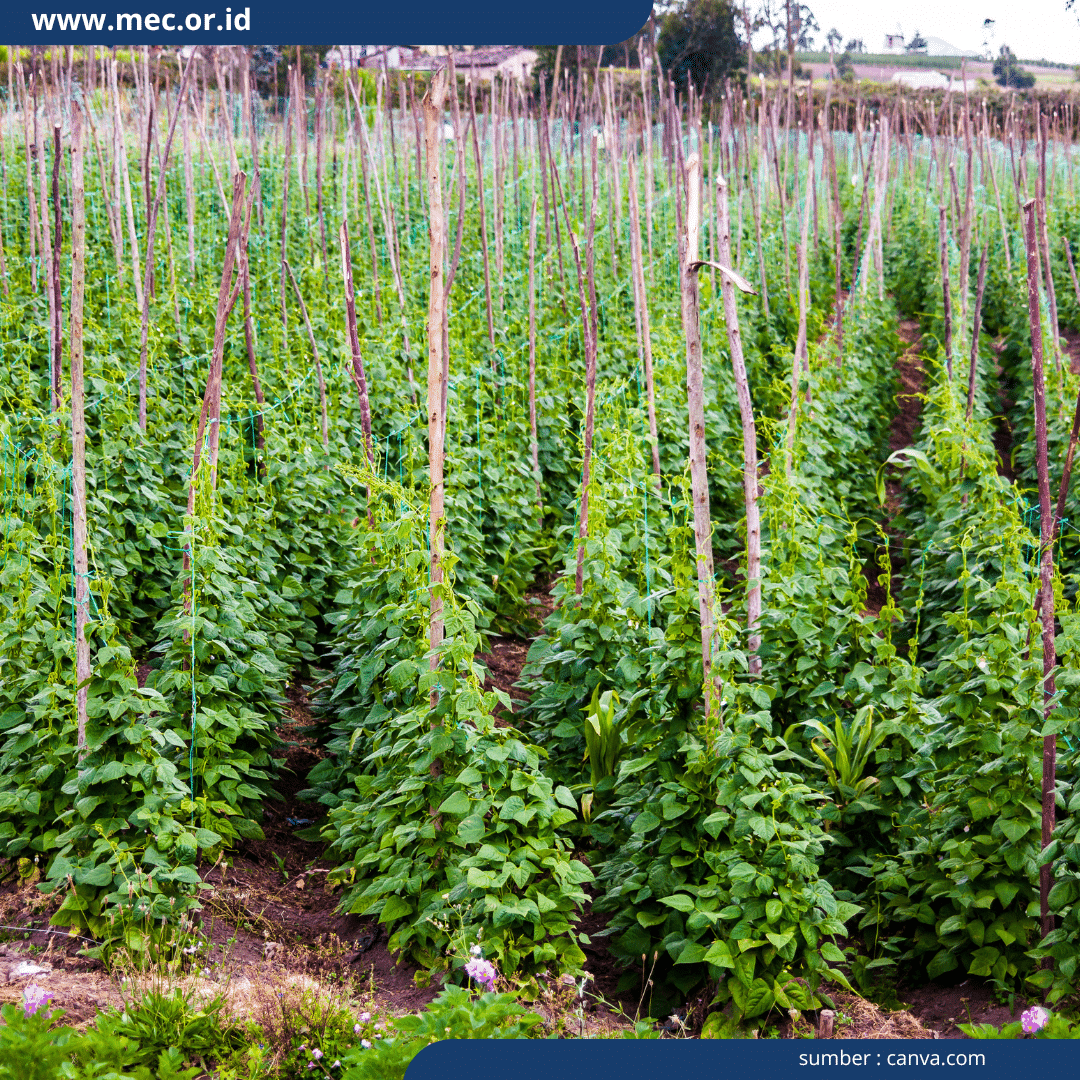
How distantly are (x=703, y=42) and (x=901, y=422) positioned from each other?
1752 cm

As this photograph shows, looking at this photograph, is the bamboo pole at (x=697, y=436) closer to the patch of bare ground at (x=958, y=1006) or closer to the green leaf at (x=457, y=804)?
the green leaf at (x=457, y=804)

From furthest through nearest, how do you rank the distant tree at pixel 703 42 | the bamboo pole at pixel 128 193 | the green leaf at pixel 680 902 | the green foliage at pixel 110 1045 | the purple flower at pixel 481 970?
the distant tree at pixel 703 42 → the bamboo pole at pixel 128 193 → the green leaf at pixel 680 902 → the purple flower at pixel 481 970 → the green foliage at pixel 110 1045

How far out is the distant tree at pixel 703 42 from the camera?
23688 millimetres

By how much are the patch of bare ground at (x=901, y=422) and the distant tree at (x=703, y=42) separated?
1201cm

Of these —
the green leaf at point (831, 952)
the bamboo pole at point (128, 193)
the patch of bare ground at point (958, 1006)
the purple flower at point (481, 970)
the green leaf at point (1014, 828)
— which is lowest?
the patch of bare ground at point (958, 1006)

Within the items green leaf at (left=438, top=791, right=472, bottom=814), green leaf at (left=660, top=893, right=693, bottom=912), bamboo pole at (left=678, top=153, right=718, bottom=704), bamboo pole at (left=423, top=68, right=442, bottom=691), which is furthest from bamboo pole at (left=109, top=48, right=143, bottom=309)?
green leaf at (left=660, top=893, right=693, bottom=912)

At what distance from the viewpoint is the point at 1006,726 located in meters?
3.57

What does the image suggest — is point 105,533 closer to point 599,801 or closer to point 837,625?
point 599,801

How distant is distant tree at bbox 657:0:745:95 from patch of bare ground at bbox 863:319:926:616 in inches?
473

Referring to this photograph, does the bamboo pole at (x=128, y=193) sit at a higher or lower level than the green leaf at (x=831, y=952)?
higher

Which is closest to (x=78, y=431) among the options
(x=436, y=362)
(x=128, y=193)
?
(x=436, y=362)

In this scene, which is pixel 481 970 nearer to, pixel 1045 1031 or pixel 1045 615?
pixel 1045 1031

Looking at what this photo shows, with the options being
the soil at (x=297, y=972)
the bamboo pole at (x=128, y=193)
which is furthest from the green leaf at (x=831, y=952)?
the bamboo pole at (x=128, y=193)

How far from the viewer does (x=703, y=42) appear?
2462 centimetres
